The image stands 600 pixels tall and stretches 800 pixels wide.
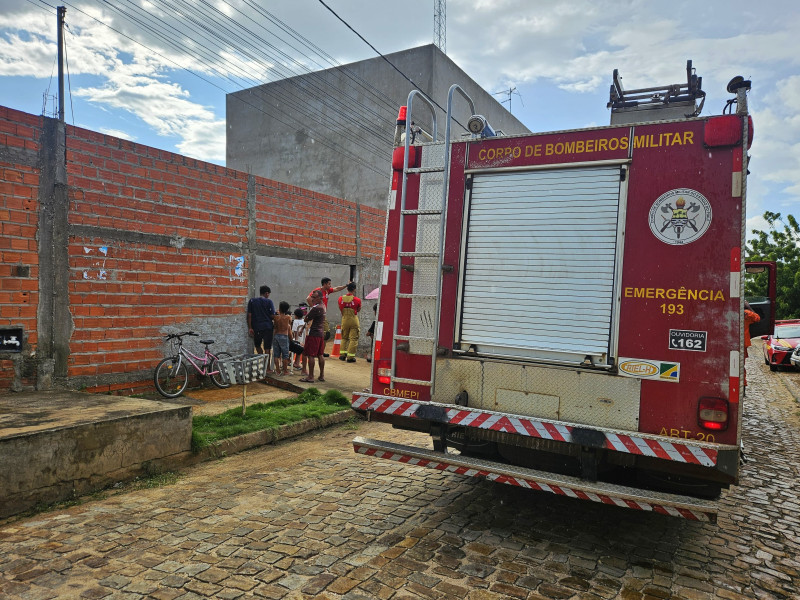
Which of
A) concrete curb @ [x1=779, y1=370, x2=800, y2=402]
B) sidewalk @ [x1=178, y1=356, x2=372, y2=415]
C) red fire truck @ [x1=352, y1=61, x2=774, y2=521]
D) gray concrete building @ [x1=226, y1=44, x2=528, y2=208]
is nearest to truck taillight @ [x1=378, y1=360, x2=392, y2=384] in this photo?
red fire truck @ [x1=352, y1=61, x2=774, y2=521]

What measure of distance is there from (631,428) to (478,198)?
2.05 metres

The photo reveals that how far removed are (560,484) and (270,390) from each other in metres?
6.98

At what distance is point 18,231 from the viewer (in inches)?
270

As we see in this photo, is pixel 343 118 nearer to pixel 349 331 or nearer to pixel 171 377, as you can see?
pixel 349 331

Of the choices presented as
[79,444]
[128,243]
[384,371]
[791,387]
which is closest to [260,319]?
[128,243]

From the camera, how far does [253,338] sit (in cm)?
1036

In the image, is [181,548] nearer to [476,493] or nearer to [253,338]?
[476,493]

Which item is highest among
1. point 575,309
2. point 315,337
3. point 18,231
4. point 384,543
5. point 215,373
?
point 18,231

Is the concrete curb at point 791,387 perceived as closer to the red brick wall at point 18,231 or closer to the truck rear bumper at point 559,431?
the truck rear bumper at point 559,431

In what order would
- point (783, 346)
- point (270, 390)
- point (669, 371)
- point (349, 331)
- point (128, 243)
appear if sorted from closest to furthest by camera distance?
point (669, 371), point (128, 243), point (270, 390), point (349, 331), point (783, 346)

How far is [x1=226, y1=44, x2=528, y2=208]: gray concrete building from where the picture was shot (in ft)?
74.5

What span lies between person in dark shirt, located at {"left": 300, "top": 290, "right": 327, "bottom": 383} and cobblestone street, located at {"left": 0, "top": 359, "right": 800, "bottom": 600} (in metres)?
4.65

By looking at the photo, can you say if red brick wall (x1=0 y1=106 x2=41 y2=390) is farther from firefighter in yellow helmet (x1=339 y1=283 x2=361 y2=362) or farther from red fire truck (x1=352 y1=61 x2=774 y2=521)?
firefighter in yellow helmet (x1=339 y1=283 x2=361 y2=362)

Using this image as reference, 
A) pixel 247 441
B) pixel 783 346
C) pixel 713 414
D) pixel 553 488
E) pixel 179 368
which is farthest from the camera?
pixel 783 346
